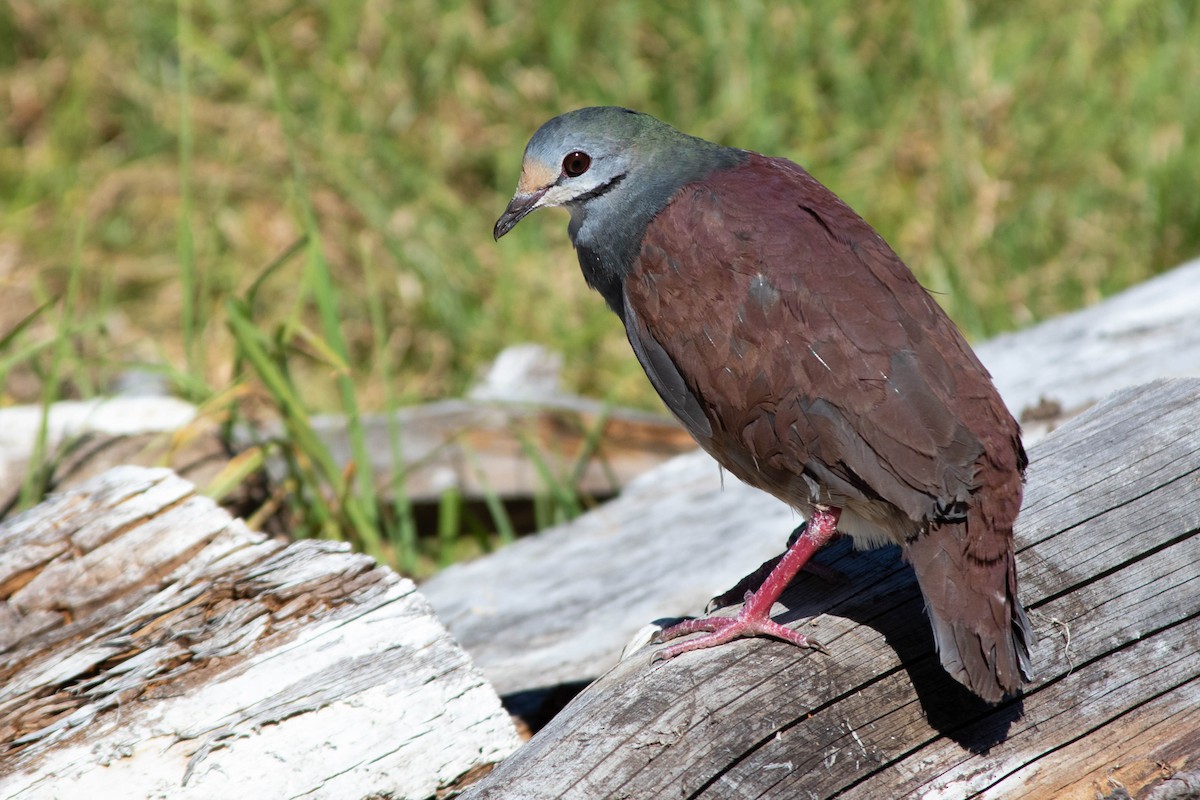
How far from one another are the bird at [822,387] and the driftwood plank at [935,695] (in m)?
0.12

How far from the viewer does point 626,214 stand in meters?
3.31

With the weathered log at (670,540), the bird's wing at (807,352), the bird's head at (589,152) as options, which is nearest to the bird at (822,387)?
the bird's wing at (807,352)

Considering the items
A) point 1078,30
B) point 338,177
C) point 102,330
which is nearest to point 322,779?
point 102,330

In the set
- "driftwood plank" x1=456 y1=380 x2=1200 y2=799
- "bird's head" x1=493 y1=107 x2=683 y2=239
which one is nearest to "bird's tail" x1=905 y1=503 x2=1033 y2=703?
"driftwood plank" x1=456 y1=380 x2=1200 y2=799

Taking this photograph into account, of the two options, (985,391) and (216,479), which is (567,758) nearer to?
(985,391)

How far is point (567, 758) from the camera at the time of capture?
240cm

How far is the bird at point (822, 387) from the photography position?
8.57 ft

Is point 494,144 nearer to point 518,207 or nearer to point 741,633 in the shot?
point 518,207

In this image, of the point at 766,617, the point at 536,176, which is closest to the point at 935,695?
the point at 766,617

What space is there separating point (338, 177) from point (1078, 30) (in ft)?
13.3

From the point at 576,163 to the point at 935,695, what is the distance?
1660 mm

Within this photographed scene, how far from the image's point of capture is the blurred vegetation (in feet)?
20.3

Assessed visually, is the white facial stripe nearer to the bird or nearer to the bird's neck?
the bird's neck

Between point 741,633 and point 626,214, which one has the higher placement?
point 626,214
